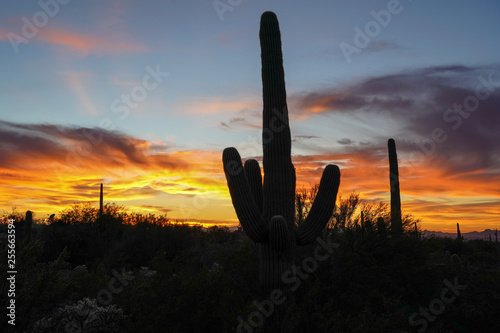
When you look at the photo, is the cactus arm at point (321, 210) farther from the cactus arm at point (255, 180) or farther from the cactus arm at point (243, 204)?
the cactus arm at point (255, 180)

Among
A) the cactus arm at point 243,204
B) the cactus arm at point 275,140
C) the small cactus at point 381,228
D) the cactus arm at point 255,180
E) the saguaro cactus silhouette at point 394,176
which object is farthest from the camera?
the saguaro cactus silhouette at point 394,176

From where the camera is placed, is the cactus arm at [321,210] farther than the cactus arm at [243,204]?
Yes

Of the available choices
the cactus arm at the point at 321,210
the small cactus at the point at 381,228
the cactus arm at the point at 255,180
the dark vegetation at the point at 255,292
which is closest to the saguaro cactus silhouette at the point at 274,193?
the cactus arm at the point at 321,210

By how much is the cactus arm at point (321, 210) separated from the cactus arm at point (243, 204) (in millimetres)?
945

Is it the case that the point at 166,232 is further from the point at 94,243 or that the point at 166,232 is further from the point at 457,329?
the point at 457,329

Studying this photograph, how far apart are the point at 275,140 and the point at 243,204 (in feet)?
4.76

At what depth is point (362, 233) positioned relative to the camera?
1141cm

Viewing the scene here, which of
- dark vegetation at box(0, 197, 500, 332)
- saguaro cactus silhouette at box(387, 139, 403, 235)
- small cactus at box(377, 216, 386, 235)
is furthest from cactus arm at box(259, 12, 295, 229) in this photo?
saguaro cactus silhouette at box(387, 139, 403, 235)

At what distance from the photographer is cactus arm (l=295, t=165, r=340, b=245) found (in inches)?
347

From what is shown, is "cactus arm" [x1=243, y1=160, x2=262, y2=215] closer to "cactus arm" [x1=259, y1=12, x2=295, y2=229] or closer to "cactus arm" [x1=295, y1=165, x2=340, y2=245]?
"cactus arm" [x1=259, y1=12, x2=295, y2=229]

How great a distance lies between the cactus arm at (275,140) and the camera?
8.55 meters

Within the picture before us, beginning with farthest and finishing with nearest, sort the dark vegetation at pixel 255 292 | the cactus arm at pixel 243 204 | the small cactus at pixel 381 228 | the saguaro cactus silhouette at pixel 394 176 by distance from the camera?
the saguaro cactus silhouette at pixel 394 176, the small cactus at pixel 381 228, the cactus arm at pixel 243 204, the dark vegetation at pixel 255 292

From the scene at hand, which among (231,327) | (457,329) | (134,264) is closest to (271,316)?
(231,327)

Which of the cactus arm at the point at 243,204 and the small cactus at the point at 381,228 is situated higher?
the cactus arm at the point at 243,204
